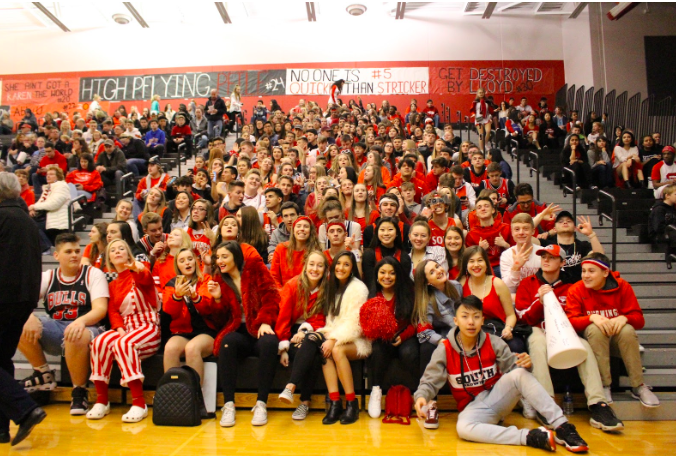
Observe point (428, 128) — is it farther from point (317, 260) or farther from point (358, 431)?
point (358, 431)

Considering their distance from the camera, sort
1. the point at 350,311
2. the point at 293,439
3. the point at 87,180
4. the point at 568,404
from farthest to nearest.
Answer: the point at 87,180 → the point at 350,311 → the point at 568,404 → the point at 293,439

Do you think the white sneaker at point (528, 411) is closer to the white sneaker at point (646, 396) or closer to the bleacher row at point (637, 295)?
the bleacher row at point (637, 295)

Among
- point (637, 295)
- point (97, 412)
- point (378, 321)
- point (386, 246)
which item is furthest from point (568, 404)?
point (97, 412)

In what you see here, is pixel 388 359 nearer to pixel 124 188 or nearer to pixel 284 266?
pixel 284 266

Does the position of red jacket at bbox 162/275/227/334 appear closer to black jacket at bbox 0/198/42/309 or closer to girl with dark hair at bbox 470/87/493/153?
black jacket at bbox 0/198/42/309

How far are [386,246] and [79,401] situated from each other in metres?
2.82

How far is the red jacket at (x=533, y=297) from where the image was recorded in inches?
174

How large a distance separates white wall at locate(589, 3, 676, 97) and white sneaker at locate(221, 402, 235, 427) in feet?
51.3

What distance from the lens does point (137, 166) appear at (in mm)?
10648

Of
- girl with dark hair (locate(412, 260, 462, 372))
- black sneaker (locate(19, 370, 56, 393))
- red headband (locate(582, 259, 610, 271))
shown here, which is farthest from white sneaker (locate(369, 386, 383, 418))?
black sneaker (locate(19, 370, 56, 393))

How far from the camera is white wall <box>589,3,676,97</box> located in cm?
1597

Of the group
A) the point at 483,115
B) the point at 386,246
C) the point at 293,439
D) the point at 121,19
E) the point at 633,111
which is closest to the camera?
the point at 293,439

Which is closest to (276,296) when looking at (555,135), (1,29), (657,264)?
(657,264)

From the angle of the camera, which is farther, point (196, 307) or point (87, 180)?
point (87, 180)
